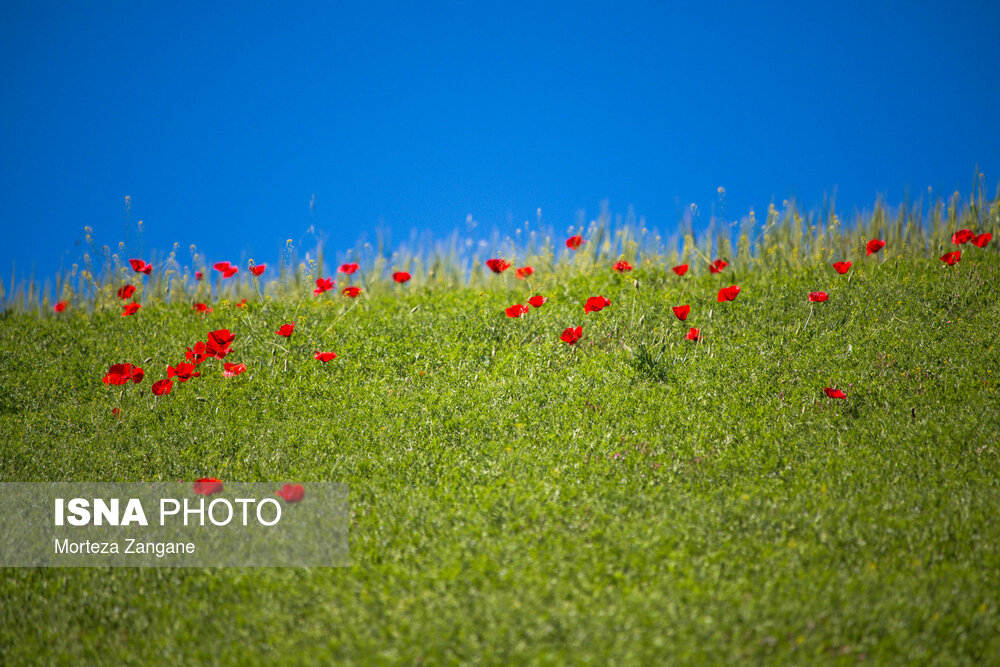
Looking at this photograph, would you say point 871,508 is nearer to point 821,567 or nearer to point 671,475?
point 821,567

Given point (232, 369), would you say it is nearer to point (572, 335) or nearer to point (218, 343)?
point (218, 343)

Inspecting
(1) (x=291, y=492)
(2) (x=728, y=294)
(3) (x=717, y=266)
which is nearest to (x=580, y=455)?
(1) (x=291, y=492)

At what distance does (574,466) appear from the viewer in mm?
6004

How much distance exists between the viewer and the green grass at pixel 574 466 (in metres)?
4.27

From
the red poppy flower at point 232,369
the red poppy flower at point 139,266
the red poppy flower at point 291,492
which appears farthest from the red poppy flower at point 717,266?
the red poppy flower at point 139,266

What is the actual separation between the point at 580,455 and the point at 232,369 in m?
3.82

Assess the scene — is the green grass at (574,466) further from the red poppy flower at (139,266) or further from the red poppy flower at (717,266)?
the red poppy flower at (139,266)

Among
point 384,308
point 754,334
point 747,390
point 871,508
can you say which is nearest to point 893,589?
point 871,508

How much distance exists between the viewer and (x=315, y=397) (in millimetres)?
7629

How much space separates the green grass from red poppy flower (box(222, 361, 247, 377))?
10 centimetres

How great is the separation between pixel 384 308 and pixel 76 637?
6.13m

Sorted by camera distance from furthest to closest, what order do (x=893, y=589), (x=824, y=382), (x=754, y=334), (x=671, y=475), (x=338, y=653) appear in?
(x=754, y=334), (x=824, y=382), (x=671, y=475), (x=893, y=589), (x=338, y=653)

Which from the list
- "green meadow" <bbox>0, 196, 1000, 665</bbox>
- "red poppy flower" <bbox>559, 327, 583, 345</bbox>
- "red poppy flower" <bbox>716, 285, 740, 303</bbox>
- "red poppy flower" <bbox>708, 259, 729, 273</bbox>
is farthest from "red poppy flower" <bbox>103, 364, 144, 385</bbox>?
"red poppy flower" <bbox>708, 259, 729, 273</bbox>

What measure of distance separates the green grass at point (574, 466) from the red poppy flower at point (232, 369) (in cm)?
10
